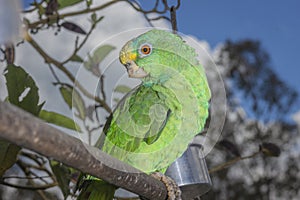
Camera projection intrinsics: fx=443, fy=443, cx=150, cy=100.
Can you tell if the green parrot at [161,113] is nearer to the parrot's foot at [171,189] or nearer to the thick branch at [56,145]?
the parrot's foot at [171,189]

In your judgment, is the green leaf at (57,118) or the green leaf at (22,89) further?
the green leaf at (57,118)

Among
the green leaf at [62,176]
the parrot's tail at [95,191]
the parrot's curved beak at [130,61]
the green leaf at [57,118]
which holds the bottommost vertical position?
the green leaf at [62,176]

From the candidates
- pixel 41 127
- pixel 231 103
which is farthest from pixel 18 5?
pixel 231 103

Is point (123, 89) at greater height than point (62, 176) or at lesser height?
greater

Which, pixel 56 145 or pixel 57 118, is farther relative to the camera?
pixel 57 118

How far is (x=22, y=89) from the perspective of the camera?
1.72 feet

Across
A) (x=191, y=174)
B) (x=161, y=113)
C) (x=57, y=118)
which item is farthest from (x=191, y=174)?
(x=57, y=118)

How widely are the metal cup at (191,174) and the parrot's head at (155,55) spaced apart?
0.15 meters

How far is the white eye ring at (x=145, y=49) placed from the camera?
44cm

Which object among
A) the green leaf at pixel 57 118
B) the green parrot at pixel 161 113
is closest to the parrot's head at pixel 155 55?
the green parrot at pixel 161 113

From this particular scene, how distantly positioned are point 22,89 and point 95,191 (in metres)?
0.15

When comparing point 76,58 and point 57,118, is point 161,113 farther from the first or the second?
point 76,58

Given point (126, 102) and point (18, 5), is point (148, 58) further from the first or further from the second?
point (18, 5)

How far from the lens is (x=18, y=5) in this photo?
0.14 meters
